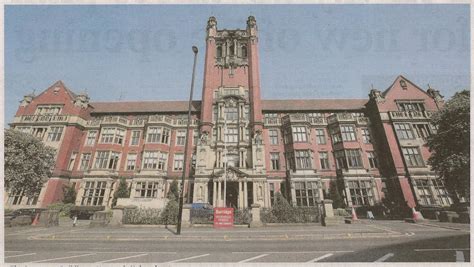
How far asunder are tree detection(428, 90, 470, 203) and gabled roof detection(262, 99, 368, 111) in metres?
13.7

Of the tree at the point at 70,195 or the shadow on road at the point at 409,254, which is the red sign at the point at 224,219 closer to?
the shadow on road at the point at 409,254

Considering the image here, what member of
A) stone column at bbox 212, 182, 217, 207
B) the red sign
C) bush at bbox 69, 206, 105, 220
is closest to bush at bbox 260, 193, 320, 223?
the red sign

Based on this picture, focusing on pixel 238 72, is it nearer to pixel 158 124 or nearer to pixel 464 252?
pixel 158 124

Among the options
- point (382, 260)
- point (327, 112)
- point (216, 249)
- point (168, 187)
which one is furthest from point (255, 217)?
point (327, 112)

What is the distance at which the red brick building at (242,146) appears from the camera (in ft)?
81.9

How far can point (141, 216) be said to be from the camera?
15992 millimetres

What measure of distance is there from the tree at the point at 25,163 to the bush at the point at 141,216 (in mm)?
12134

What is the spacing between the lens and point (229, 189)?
26484 mm

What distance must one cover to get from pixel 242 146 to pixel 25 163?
22035 mm

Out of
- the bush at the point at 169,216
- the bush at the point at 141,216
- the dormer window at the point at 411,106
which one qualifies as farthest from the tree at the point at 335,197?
the bush at the point at 141,216

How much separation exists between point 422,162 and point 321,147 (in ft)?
37.3

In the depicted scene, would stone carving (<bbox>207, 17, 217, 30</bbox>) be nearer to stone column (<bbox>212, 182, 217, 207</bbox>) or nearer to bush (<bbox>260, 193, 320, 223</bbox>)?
stone column (<bbox>212, 182, 217, 207</bbox>)

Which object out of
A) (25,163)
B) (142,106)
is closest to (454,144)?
(25,163)

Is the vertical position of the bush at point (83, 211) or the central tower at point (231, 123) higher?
the central tower at point (231, 123)
